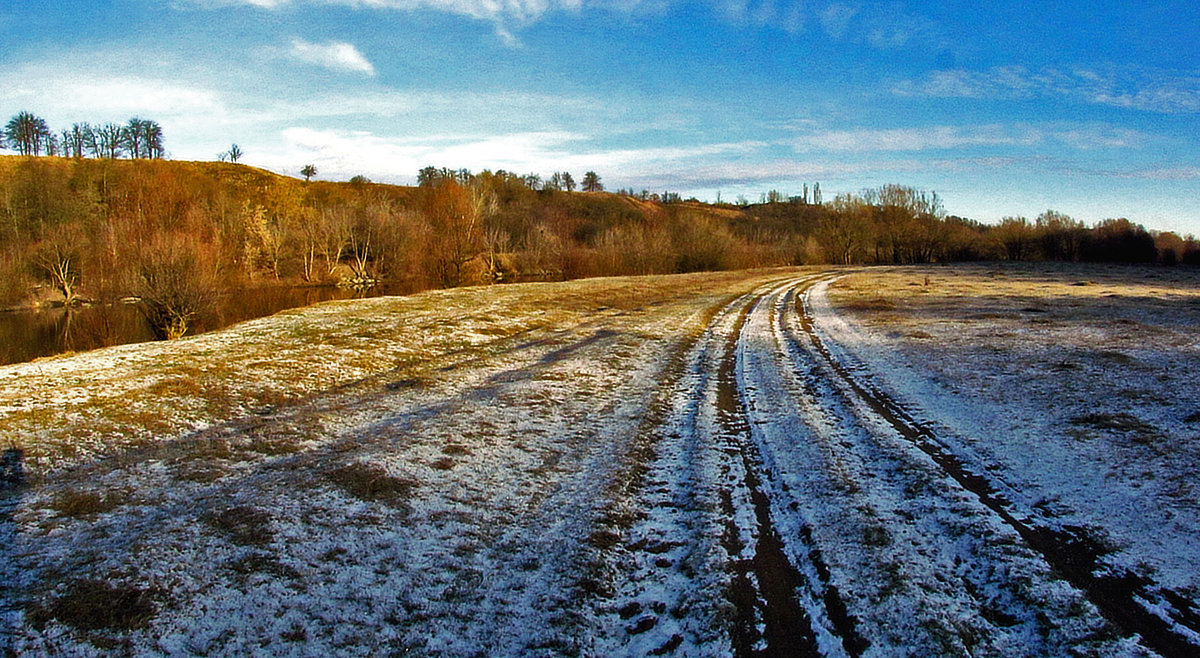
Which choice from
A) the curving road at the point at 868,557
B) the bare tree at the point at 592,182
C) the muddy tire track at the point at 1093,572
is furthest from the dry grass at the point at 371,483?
the bare tree at the point at 592,182

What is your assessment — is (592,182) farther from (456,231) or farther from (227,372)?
(227,372)

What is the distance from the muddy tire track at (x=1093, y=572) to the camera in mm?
3092

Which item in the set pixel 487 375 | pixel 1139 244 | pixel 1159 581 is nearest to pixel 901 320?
pixel 487 375

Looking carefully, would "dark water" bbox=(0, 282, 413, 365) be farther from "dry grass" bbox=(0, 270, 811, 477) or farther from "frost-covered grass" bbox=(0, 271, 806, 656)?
"frost-covered grass" bbox=(0, 271, 806, 656)

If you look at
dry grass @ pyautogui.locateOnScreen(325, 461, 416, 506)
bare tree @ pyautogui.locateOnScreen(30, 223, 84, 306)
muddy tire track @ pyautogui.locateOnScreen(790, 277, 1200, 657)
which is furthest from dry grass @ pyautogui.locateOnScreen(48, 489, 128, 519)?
bare tree @ pyautogui.locateOnScreen(30, 223, 84, 306)

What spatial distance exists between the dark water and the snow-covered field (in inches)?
465

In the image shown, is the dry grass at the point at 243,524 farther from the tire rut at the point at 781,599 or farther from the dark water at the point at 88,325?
the dark water at the point at 88,325

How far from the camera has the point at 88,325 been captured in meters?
25.0

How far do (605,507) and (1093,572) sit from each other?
135 inches

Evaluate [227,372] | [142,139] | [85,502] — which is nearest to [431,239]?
[227,372]

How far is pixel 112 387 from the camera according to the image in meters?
8.84

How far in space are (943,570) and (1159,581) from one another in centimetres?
126

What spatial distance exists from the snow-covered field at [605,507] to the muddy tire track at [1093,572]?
0.08 ft

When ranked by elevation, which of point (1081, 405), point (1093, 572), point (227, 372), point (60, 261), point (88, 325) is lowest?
point (88, 325)
